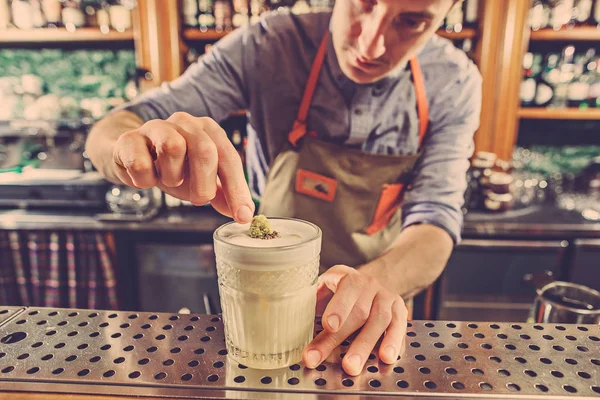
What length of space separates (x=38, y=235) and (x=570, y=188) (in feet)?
12.8

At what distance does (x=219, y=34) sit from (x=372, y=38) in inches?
78.4

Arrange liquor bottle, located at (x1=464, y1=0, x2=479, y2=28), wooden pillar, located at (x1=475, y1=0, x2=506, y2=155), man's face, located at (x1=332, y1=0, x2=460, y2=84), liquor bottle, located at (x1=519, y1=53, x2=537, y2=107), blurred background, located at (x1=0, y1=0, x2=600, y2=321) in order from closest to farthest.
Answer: man's face, located at (x1=332, y1=0, x2=460, y2=84) < blurred background, located at (x1=0, y1=0, x2=600, y2=321) < wooden pillar, located at (x1=475, y1=0, x2=506, y2=155) < liquor bottle, located at (x1=464, y1=0, x2=479, y2=28) < liquor bottle, located at (x1=519, y1=53, x2=537, y2=107)

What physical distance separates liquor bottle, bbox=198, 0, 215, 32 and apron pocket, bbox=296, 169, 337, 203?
6.10 ft

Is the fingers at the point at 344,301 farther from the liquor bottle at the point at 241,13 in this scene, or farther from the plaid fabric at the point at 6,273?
the plaid fabric at the point at 6,273

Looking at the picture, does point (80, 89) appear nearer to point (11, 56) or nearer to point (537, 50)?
point (11, 56)

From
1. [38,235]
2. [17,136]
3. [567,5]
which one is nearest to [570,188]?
[567,5]

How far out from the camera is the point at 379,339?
0.89m

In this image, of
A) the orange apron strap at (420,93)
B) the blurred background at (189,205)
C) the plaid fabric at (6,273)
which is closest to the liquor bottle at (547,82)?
the blurred background at (189,205)

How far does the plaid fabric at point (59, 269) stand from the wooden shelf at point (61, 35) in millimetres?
1402

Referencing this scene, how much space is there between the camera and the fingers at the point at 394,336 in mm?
811

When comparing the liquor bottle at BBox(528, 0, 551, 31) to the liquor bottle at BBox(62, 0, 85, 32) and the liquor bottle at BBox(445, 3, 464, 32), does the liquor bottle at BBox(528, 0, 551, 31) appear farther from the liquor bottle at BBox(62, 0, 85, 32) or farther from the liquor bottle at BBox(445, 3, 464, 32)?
the liquor bottle at BBox(62, 0, 85, 32)

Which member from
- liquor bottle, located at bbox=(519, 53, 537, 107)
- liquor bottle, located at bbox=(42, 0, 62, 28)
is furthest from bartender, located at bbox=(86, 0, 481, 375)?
liquor bottle, located at bbox=(42, 0, 62, 28)

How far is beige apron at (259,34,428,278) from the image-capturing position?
1771 millimetres

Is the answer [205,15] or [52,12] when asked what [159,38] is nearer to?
[205,15]
